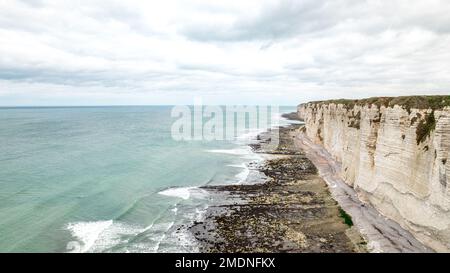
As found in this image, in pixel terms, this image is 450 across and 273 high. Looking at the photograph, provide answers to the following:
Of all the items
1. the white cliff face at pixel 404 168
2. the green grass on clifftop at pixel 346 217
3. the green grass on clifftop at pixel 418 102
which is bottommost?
the green grass on clifftop at pixel 346 217

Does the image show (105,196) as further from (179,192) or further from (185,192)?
(185,192)

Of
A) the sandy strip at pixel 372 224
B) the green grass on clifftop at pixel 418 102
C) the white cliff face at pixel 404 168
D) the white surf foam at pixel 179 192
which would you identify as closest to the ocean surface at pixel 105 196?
the white surf foam at pixel 179 192

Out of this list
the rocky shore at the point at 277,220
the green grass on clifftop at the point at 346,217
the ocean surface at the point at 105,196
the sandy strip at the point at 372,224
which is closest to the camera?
the sandy strip at the point at 372,224

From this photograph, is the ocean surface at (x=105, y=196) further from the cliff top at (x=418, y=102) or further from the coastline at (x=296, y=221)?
the cliff top at (x=418, y=102)

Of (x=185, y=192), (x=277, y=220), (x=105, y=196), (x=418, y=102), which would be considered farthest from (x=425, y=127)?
(x=105, y=196)

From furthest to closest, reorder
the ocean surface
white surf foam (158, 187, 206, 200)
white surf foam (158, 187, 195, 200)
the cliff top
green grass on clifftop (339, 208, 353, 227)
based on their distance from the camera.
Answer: white surf foam (158, 187, 195, 200) < white surf foam (158, 187, 206, 200) < green grass on clifftop (339, 208, 353, 227) < the ocean surface < the cliff top

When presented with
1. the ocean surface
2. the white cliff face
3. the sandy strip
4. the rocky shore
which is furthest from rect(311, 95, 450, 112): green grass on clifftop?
the ocean surface

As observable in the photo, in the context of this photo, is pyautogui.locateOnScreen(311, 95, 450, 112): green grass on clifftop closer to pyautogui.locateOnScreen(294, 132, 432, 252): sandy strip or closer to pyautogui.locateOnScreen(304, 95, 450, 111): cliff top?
pyautogui.locateOnScreen(304, 95, 450, 111): cliff top
